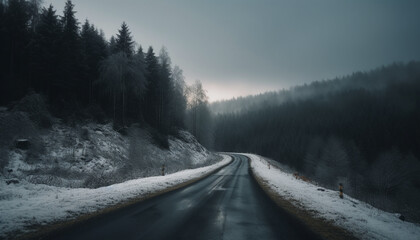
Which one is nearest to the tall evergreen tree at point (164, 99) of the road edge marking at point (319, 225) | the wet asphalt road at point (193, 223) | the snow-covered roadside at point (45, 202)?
the snow-covered roadside at point (45, 202)

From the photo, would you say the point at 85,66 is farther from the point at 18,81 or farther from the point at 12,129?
the point at 12,129

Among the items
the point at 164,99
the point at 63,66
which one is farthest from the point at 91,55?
the point at 164,99

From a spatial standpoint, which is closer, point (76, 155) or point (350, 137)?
point (76, 155)

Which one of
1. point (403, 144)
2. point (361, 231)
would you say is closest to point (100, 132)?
point (361, 231)

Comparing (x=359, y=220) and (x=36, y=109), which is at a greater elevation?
(x=36, y=109)

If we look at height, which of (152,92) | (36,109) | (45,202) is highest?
(152,92)

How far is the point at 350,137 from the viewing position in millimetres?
96750

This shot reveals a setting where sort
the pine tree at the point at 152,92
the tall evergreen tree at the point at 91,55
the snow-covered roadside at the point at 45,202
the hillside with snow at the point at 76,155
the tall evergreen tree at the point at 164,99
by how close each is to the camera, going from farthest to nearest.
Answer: the tall evergreen tree at the point at 164,99, the pine tree at the point at 152,92, the tall evergreen tree at the point at 91,55, the hillside with snow at the point at 76,155, the snow-covered roadside at the point at 45,202

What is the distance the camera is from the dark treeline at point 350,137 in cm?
4853

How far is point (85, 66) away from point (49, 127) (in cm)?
1168

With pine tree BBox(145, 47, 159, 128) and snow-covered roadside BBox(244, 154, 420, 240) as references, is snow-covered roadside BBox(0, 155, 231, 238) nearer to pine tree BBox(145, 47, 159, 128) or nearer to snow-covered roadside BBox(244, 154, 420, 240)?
snow-covered roadside BBox(244, 154, 420, 240)

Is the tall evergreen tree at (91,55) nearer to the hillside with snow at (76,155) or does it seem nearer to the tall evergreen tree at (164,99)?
the hillside with snow at (76,155)

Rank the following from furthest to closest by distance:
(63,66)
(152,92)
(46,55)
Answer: (152,92), (63,66), (46,55)

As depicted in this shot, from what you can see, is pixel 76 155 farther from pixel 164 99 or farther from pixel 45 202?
pixel 164 99
